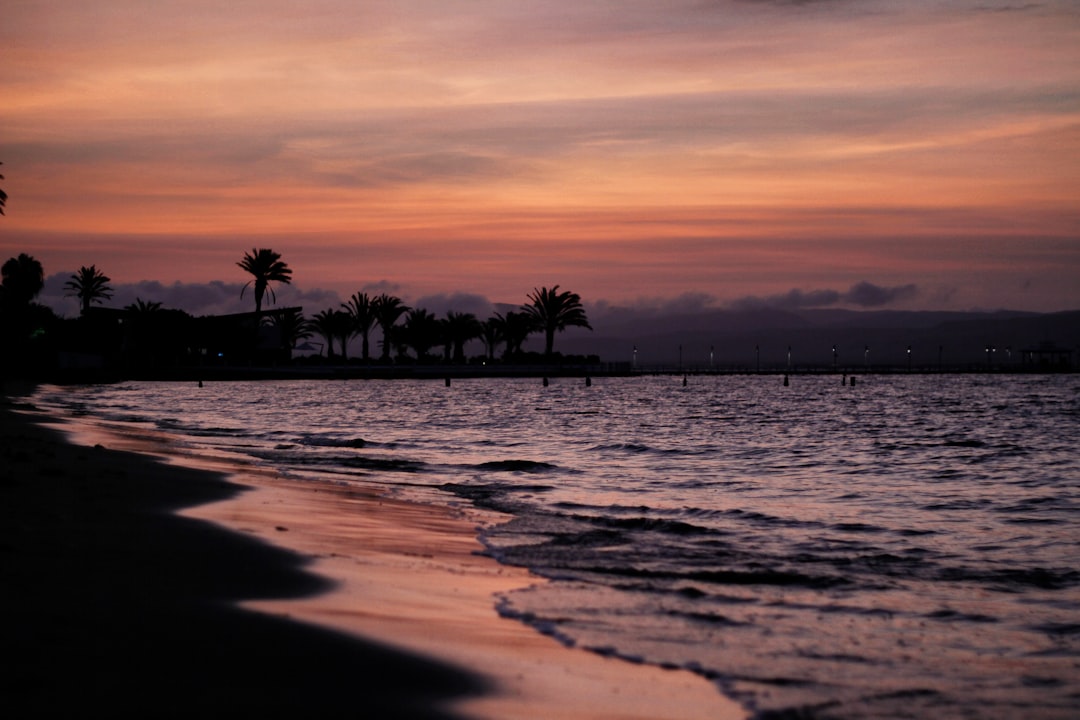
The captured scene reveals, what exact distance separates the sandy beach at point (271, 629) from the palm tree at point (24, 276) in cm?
11248

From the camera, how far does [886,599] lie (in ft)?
31.1

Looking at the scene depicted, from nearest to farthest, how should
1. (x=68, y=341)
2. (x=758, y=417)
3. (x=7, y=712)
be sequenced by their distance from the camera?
(x=7, y=712)
(x=758, y=417)
(x=68, y=341)

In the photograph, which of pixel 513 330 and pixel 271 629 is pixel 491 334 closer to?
pixel 513 330

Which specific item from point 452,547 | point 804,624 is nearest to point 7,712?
point 804,624

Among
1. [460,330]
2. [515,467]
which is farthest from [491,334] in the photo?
[515,467]

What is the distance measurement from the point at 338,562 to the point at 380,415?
43893 millimetres

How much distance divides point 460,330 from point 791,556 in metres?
162

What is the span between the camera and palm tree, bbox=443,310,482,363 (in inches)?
6777

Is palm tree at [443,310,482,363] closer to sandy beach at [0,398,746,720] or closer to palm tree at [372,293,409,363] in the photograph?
palm tree at [372,293,409,363]

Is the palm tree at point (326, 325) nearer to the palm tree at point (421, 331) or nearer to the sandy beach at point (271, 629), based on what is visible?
the palm tree at point (421, 331)

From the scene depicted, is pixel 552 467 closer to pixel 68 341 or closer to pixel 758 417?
pixel 758 417

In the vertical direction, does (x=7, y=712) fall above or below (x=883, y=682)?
above

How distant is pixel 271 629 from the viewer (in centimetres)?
649

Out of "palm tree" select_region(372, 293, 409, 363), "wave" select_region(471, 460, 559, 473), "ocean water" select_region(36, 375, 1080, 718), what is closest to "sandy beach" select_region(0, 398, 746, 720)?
"ocean water" select_region(36, 375, 1080, 718)
